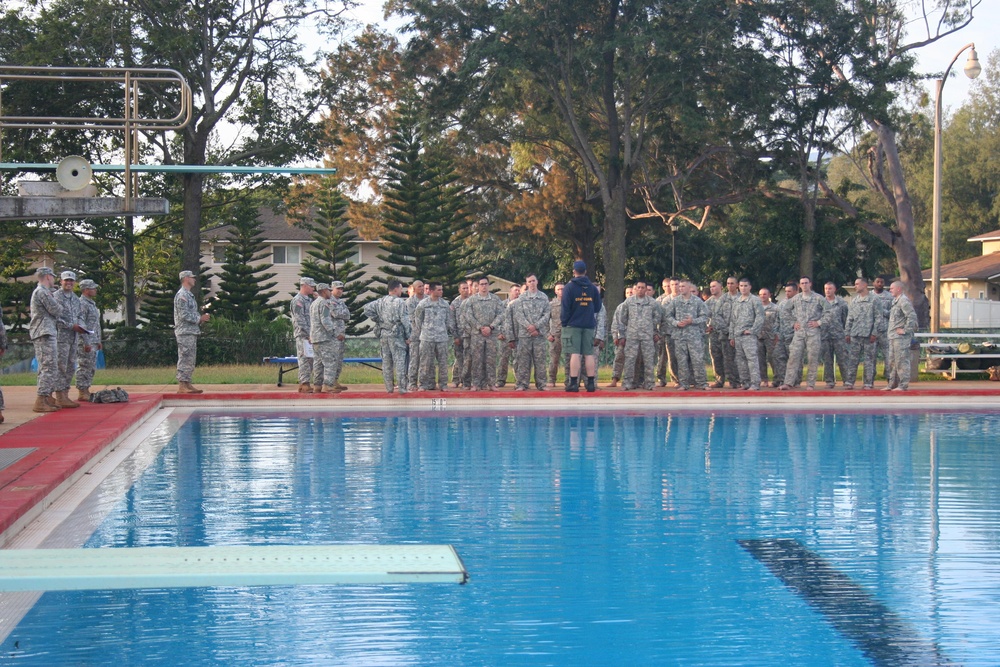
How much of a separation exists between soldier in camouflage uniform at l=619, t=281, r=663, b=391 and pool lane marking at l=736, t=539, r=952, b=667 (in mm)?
10408

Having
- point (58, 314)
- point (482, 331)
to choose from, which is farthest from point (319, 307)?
point (58, 314)

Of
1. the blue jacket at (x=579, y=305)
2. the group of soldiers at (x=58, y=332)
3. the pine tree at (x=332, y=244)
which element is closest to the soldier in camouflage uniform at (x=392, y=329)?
the blue jacket at (x=579, y=305)

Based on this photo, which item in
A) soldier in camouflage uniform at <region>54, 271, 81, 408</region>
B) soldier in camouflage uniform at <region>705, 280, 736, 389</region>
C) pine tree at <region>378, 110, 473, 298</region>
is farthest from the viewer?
pine tree at <region>378, 110, 473, 298</region>

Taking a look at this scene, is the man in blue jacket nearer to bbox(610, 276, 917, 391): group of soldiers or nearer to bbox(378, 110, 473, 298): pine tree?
bbox(610, 276, 917, 391): group of soldiers

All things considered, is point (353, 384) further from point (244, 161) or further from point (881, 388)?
point (244, 161)

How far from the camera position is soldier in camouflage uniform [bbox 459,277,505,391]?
1720 cm

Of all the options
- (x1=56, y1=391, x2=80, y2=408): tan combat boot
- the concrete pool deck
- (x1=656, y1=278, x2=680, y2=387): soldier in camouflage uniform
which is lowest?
the concrete pool deck

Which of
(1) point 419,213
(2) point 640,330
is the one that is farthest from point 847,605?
(1) point 419,213

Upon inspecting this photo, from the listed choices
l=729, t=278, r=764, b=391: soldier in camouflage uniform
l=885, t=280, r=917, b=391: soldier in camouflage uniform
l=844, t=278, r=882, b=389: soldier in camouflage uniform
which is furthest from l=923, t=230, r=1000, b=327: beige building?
l=729, t=278, r=764, b=391: soldier in camouflage uniform

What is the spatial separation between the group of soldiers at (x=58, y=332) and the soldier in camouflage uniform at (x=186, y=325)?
1488 mm

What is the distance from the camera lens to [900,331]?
682 inches

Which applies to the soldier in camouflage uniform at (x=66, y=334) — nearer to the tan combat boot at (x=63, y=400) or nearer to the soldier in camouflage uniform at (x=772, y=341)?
the tan combat boot at (x=63, y=400)

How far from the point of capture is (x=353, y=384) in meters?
19.3

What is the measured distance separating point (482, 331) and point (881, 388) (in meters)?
6.68
